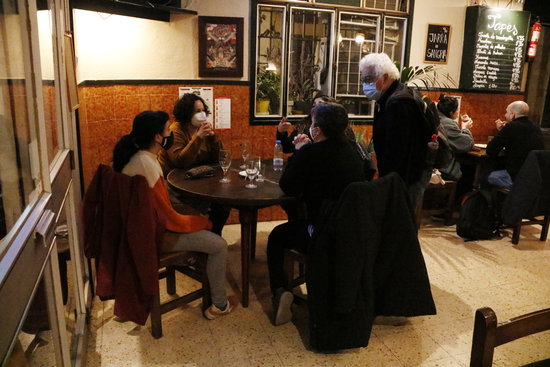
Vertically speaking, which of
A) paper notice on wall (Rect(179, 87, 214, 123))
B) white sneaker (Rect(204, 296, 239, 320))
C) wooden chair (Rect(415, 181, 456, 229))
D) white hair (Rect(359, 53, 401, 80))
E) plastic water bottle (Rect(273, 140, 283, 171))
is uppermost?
white hair (Rect(359, 53, 401, 80))

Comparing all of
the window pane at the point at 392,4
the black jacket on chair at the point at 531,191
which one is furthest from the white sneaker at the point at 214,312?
the window pane at the point at 392,4

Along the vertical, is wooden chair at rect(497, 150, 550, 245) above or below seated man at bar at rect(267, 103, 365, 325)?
below

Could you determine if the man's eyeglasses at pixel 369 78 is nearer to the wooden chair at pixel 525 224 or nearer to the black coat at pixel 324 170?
the black coat at pixel 324 170

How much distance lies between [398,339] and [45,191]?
202cm

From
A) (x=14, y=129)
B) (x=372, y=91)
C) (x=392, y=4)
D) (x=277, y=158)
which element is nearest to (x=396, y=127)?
(x=372, y=91)

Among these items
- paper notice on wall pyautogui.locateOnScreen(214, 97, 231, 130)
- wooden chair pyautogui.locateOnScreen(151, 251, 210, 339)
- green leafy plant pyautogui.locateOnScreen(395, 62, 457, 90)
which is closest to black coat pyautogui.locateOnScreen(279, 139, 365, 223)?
wooden chair pyautogui.locateOnScreen(151, 251, 210, 339)

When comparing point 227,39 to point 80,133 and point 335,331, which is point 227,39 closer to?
point 80,133

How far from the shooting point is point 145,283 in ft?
7.46

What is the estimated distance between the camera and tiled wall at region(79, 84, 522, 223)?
3.32 m

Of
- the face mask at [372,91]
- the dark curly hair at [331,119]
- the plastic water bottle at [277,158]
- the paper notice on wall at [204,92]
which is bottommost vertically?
the plastic water bottle at [277,158]

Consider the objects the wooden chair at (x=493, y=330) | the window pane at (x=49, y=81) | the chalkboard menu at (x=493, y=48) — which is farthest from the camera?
the chalkboard menu at (x=493, y=48)

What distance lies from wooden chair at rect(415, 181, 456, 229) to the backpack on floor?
0.96 ft

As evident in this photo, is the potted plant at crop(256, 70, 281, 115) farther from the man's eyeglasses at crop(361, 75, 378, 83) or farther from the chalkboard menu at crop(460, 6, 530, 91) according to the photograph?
the chalkboard menu at crop(460, 6, 530, 91)

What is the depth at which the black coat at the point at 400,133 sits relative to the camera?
2.58 metres
